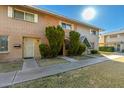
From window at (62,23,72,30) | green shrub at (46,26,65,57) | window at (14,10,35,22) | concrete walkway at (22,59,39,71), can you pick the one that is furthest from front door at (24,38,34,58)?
window at (62,23,72,30)

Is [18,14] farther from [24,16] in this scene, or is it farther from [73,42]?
[73,42]

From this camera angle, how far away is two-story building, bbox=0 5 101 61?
9852mm

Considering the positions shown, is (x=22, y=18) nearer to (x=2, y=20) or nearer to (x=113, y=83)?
(x=2, y=20)

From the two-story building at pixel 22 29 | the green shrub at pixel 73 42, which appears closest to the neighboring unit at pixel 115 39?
the green shrub at pixel 73 42

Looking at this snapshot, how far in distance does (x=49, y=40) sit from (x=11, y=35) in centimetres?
361

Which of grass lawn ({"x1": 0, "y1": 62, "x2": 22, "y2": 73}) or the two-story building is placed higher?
the two-story building

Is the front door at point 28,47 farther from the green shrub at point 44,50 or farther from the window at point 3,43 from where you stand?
the window at point 3,43

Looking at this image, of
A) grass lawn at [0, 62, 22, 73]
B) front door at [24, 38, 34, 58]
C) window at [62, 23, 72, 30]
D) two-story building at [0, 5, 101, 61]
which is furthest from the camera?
window at [62, 23, 72, 30]

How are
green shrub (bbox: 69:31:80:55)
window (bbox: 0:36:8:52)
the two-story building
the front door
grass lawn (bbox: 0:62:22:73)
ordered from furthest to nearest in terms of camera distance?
1. green shrub (bbox: 69:31:80:55)
2. the front door
3. the two-story building
4. window (bbox: 0:36:8:52)
5. grass lawn (bbox: 0:62:22:73)

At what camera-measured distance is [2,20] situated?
9641 millimetres

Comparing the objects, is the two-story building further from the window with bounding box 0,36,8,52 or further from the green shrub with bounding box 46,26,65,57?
the green shrub with bounding box 46,26,65,57

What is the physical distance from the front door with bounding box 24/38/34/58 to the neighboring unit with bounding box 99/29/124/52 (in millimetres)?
23764

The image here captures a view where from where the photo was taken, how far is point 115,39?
3083 cm
